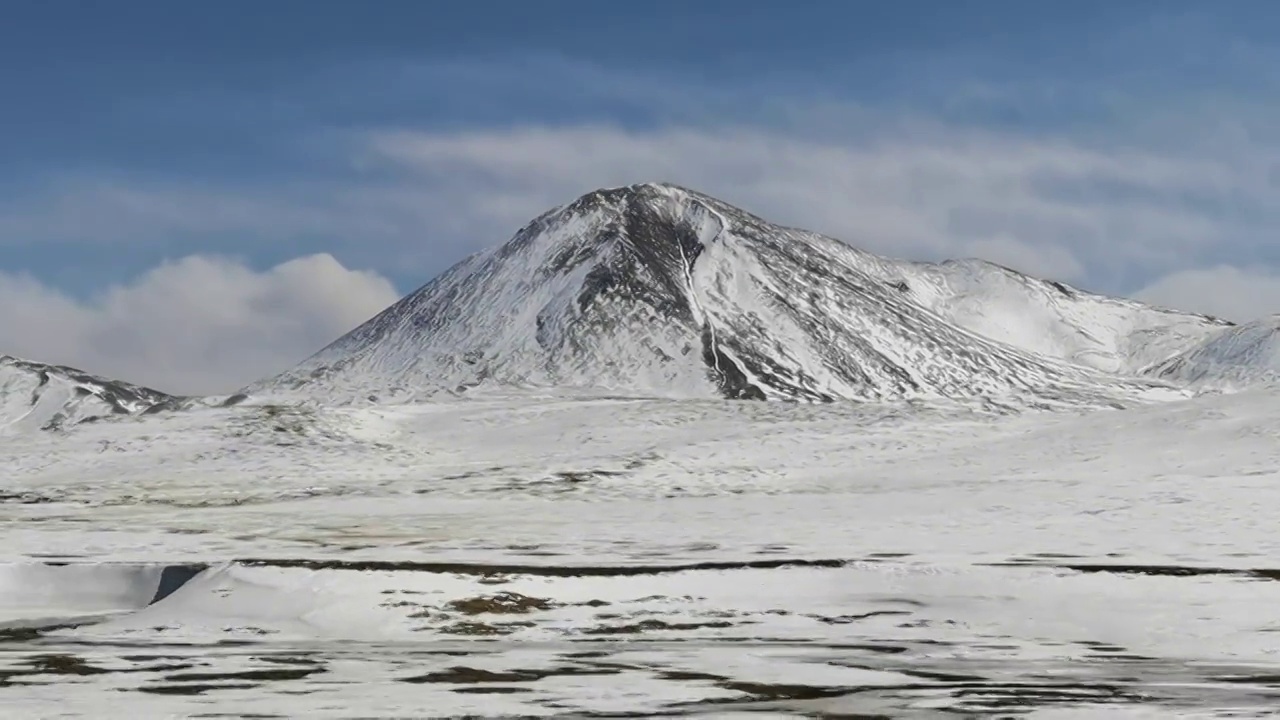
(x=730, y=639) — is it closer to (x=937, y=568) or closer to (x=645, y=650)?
(x=645, y=650)

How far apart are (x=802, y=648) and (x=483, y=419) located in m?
66.0

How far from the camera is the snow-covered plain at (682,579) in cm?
1794

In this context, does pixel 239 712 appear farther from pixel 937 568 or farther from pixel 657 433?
pixel 657 433

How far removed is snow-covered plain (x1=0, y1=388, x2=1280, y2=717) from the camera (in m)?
17.9

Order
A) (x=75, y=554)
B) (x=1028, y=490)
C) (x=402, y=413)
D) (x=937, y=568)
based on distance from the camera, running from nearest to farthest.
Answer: (x=937, y=568)
(x=75, y=554)
(x=1028, y=490)
(x=402, y=413)

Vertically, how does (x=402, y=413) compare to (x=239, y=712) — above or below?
above

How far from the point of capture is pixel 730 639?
24.2m

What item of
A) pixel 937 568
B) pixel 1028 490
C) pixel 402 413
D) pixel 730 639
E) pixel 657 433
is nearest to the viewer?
pixel 730 639

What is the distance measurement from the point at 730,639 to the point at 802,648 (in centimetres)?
191

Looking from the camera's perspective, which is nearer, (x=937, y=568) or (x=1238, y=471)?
(x=937, y=568)

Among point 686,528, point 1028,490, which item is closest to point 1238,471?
point 1028,490

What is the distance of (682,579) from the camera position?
30.1 m

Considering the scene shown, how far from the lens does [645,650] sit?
22.6m

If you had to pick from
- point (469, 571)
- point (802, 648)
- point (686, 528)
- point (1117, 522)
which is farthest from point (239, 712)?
point (1117, 522)
